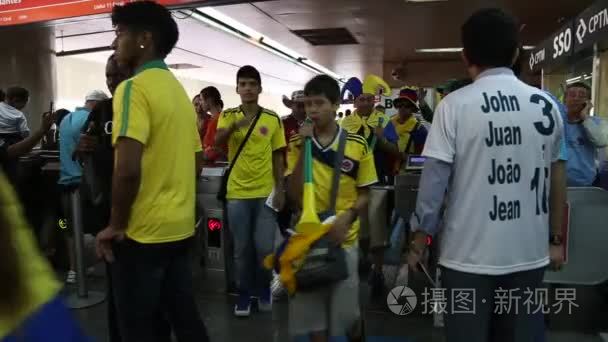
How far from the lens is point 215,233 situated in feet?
14.0

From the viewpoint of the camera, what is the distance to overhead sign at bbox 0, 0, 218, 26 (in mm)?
4602

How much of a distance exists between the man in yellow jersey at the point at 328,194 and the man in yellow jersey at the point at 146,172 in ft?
1.79

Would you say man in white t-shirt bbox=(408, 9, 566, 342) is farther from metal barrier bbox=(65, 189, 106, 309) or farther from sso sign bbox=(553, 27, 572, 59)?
sso sign bbox=(553, 27, 572, 59)

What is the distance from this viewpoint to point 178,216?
1979mm

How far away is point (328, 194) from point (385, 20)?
24.6 feet

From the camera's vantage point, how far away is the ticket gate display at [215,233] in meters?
4.20

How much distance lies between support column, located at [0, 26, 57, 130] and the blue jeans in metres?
5.02

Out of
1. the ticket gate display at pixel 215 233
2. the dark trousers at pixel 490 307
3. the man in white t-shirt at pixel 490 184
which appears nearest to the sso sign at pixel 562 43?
the ticket gate display at pixel 215 233

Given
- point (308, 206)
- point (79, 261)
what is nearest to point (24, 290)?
point (308, 206)

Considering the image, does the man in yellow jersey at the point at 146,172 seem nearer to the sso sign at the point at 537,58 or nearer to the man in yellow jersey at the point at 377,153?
the man in yellow jersey at the point at 377,153

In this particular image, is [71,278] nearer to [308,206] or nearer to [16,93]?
[16,93]

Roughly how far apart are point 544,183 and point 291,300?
3.67 ft

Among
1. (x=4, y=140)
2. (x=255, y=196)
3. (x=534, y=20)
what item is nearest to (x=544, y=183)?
(x=255, y=196)

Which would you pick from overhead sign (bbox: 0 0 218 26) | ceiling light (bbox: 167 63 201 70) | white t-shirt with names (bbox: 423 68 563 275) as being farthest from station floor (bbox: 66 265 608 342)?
ceiling light (bbox: 167 63 201 70)
